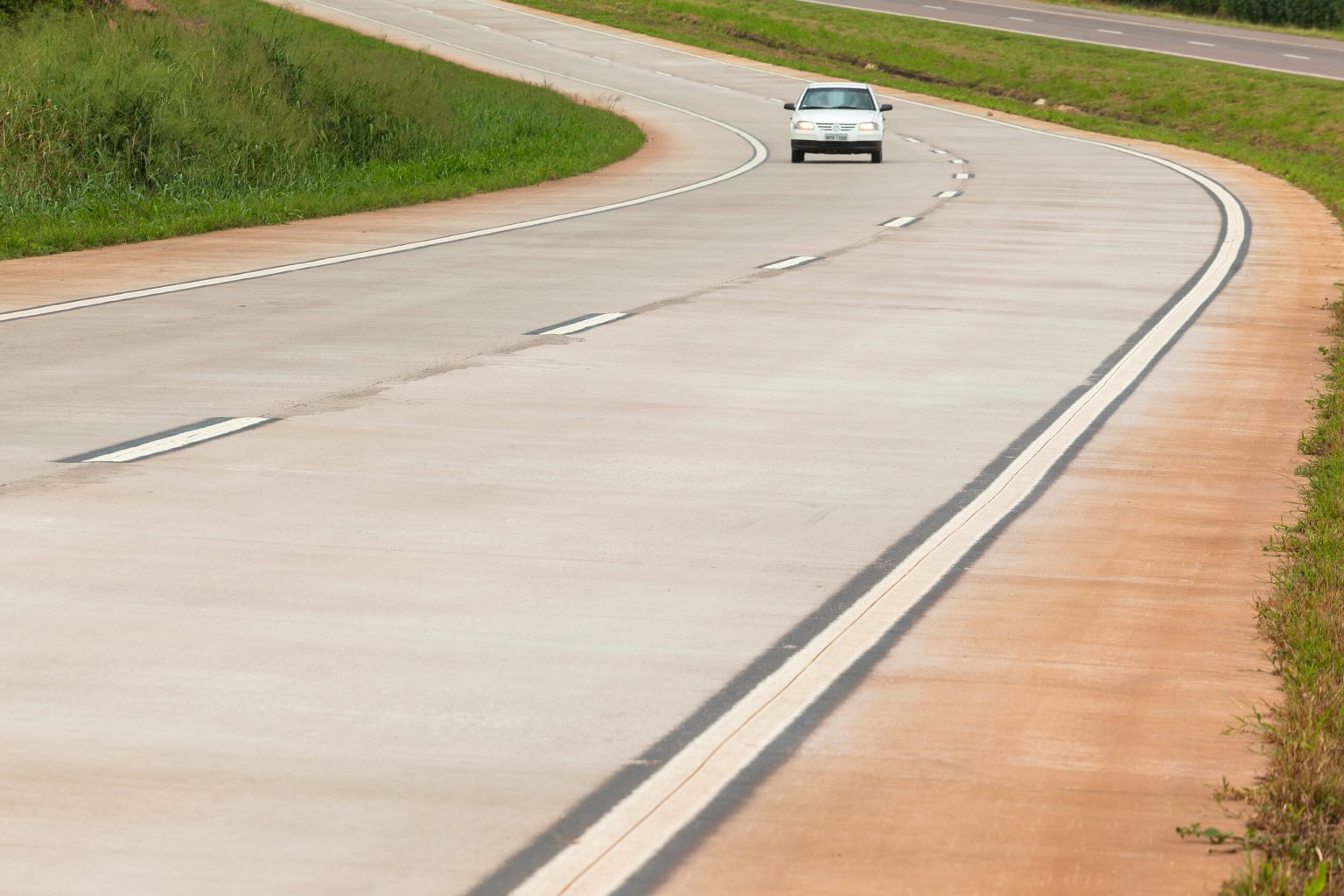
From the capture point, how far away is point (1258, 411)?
13.2m

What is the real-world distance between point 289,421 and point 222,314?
5.43 m

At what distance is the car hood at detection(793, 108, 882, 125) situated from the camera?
142 feet

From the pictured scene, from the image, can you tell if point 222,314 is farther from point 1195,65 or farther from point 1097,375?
point 1195,65

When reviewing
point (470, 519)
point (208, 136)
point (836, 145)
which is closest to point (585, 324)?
→ point (470, 519)

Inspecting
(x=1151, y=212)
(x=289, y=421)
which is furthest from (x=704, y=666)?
(x=1151, y=212)

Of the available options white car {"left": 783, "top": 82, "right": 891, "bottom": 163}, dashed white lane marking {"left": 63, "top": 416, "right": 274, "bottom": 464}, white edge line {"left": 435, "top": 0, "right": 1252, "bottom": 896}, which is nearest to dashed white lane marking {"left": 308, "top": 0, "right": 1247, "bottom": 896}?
white edge line {"left": 435, "top": 0, "right": 1252, "bottom": 896}

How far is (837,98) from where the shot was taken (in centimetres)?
4516

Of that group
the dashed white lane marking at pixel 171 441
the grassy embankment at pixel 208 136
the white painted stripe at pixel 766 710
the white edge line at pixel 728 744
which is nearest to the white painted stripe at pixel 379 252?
the grassy embankment at pixel 208 136

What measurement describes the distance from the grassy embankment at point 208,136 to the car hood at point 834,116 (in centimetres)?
339

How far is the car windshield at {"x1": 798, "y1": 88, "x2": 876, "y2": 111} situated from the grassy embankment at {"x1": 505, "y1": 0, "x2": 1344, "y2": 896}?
7.56 metres

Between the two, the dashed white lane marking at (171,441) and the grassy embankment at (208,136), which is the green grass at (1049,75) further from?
the dashed white lane marking at (171,441)

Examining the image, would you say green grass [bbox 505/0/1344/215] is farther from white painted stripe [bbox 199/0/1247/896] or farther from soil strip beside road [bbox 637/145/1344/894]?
soil strip beside road [bbox 637/145/1344/894]

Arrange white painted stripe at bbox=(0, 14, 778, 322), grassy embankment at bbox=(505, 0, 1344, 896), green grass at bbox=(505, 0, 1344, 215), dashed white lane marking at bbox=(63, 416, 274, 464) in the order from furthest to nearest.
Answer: green grass at bbox=(505, 0, 1344, 215) → white painted stripe at bbox=(0, 14, 778, 322) → dashed white lane marking at bbox=(63, 416, 274, 464) → grassy embankment at bbox=(505, 0, 1344, 896)

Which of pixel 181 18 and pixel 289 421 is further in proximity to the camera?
pixel 181 18
